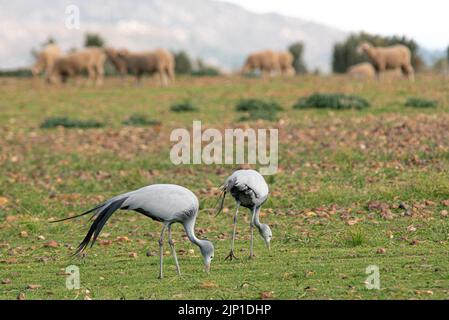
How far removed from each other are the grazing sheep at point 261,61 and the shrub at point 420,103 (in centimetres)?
2054

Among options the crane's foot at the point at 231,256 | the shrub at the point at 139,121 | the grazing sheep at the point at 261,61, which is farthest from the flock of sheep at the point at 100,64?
the crane's foot at the point at 231,256

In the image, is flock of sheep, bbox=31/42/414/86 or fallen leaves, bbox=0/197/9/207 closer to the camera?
fallen leaves, bbox=0/197/9/207

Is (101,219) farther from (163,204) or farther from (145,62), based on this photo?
(145,62)

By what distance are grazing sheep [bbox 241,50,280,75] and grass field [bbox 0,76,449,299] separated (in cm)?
1785

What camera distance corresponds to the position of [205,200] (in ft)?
44.1

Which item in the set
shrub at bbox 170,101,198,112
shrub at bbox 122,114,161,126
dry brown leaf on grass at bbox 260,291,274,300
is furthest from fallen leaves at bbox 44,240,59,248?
shrub at bbox 170,101,198,112

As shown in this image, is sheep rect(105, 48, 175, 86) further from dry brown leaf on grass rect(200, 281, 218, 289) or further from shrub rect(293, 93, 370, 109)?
dry brown leaf on grass rect(200, 281, 218, 289)

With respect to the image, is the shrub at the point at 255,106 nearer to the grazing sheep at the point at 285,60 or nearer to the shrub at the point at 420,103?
the shrub at the point at 420,103

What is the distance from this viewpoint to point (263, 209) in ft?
41.9

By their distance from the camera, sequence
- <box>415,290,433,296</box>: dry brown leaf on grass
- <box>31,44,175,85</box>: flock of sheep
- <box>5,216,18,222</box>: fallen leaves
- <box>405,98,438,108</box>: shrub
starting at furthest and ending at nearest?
1. <box>31,44,175,85</box>: flock of sheep
2. <box>405,98,438,108</box>: shrub
3. <box>5,216,18,222</box>: fallen leaves
4. <box>415,290,433,296</box>: dry brown leaf on grass

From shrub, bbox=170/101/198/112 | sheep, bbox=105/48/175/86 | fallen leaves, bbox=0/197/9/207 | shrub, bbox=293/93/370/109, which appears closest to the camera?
fallen leaves, bbox=0/197/9/207

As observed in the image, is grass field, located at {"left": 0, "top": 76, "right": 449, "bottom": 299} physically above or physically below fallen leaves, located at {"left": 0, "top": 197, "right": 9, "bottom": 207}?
above

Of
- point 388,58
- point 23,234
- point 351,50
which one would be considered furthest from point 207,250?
point 351,50

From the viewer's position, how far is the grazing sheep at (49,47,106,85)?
120ft
